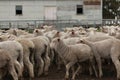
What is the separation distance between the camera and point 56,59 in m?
15.9

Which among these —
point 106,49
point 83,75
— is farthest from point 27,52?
point 106,49

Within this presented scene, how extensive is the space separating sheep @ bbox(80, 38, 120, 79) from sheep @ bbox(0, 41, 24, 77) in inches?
97.3

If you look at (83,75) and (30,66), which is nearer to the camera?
(30,66)

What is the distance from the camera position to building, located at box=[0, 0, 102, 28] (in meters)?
44.6

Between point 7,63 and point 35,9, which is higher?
point 35,9

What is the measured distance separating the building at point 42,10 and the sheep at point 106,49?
101 ft

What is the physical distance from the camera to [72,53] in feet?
43.7

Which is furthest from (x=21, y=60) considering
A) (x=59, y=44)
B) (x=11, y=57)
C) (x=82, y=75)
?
(x=82, y=75)

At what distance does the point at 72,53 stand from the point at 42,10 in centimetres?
3163

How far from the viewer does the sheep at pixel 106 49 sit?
1309 cm

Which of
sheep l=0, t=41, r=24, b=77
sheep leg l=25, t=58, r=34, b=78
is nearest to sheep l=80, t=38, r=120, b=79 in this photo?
sheep leg l=25, t=58, r=34, b=78

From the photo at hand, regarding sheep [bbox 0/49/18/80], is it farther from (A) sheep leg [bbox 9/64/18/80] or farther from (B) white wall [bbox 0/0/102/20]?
(B) white wall [bbox 0/0/102/20]

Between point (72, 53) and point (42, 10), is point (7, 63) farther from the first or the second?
point (42, 10)

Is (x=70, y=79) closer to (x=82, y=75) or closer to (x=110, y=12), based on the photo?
(x=82, y=75)
